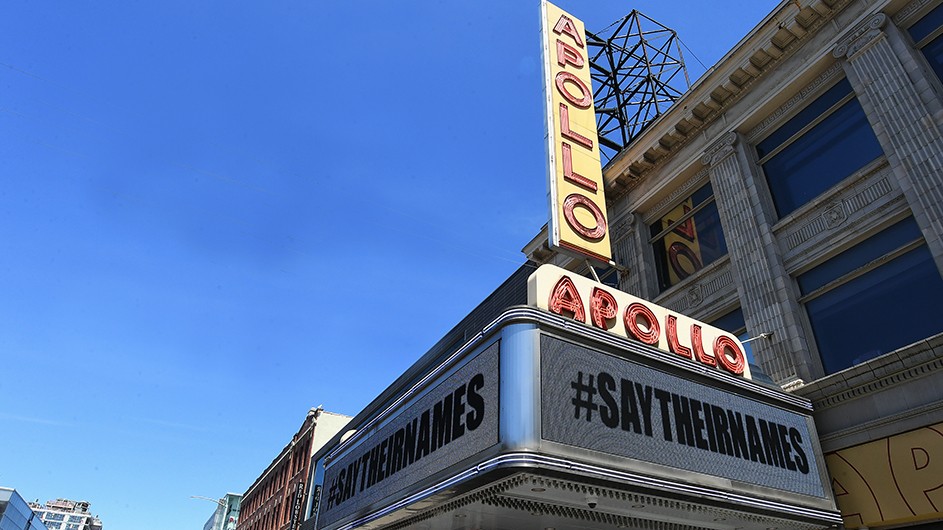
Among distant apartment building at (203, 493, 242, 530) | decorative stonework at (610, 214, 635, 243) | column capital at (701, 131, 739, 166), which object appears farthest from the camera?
distant apartment building at (203, 493, 242, 530)

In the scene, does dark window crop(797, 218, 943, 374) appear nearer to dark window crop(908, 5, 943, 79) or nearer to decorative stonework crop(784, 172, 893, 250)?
decorative stonework crop(784, 172, 893, 250)

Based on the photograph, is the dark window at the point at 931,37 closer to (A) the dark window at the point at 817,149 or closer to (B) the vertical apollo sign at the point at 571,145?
(A) the dark window at the point at 817,149

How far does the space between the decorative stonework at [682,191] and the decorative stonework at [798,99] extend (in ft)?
5.69

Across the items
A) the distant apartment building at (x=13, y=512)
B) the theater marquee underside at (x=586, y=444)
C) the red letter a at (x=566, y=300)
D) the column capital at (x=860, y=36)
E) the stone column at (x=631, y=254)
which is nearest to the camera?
the theater marquee underside at (x=586, y=444)

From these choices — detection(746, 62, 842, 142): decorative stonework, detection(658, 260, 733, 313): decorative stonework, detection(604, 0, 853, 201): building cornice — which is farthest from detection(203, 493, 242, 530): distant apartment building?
detection(746, 62, 842, 142): decorative stonework

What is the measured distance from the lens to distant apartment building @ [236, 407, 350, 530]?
47191mm

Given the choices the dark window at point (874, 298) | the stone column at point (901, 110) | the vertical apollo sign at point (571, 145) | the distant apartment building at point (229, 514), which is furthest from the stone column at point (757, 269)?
the distant apartment building at point (229, 514)

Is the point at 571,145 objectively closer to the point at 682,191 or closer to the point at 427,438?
the point at 682,191

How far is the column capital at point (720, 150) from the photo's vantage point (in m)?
15.9

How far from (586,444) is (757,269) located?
28.8ft

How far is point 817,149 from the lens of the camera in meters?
13.9

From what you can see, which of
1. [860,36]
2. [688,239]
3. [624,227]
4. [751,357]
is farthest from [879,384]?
[624,227]

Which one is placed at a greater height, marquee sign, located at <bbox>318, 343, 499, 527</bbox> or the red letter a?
the red letter a

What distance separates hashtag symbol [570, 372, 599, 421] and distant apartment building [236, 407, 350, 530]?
41.0 metres
